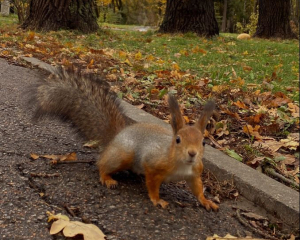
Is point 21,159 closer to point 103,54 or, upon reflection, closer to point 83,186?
point 83,186

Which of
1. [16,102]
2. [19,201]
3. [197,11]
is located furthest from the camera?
[197,11]

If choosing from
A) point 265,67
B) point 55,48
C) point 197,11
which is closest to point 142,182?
point 265,67

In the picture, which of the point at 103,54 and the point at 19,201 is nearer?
the point at 19,201

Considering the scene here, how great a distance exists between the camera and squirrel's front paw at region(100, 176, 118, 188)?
2.56 m

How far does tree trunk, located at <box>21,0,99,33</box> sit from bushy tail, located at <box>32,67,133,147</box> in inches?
290

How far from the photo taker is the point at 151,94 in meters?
4.43

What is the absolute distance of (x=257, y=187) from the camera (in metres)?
2.49

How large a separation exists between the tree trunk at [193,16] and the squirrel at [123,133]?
8579 millimetres

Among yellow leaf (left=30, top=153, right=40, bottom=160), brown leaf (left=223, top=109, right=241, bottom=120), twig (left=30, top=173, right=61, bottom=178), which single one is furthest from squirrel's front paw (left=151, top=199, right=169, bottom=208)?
brown leaf (left=223, top=109, right=241, bottom=120)

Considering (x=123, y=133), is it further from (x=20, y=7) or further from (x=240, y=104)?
(x=20, y=7)

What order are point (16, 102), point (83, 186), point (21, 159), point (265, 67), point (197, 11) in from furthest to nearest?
point (197, 11)
point (265, 67)
point (16, 102)
point (21, 159)
point (83, 186)

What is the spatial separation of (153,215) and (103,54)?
4738 millimetres

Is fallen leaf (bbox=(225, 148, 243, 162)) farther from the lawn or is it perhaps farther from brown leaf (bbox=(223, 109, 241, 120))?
brown leaf (bbox=(223, 109, 241, 120))

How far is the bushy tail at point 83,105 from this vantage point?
280 cm
